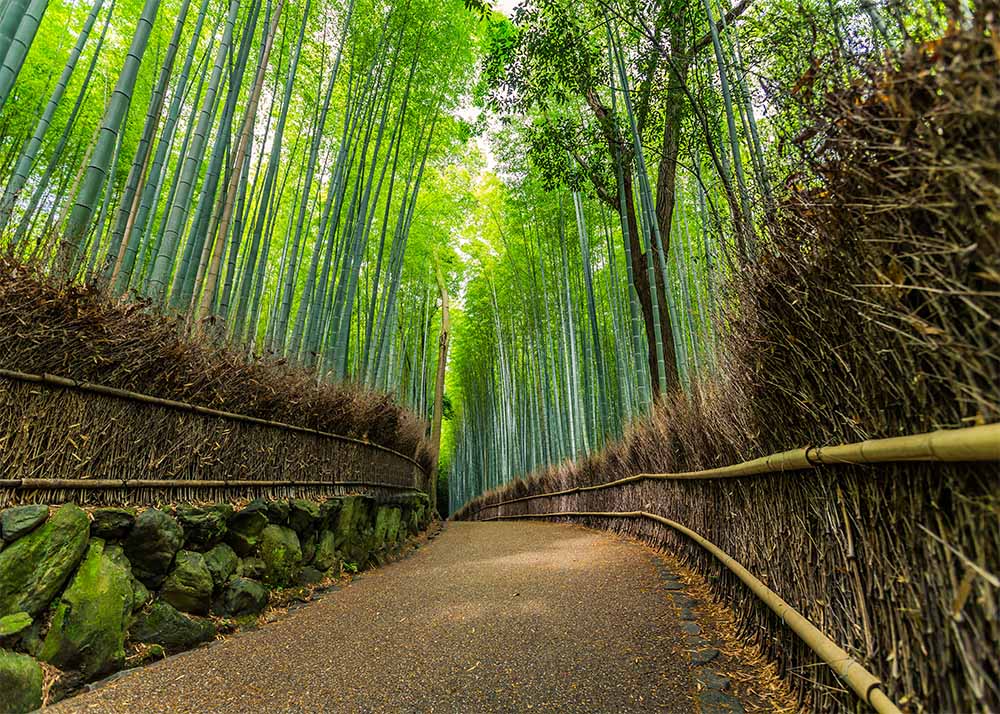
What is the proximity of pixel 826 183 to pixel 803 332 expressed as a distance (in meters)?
0.42

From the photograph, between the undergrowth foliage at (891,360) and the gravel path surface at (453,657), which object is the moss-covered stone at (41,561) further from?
the undergrowth foliage at (891,360)

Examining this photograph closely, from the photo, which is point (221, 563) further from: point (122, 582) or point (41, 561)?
point (41, 561)

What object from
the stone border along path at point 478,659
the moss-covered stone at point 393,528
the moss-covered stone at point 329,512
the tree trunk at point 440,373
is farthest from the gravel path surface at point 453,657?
the tree trunk at point 440,373

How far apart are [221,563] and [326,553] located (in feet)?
4.27

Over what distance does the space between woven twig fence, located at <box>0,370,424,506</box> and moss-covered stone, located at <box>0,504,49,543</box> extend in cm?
7

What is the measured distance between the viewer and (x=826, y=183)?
1.11 meters

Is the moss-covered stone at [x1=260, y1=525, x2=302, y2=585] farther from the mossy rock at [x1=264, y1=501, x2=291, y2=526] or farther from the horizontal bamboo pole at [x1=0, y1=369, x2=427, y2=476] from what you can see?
the horizontal bamboo pole at [x1=0, y1=369, x2=427, y2=476]

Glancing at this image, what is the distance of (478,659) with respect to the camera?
6.86ft

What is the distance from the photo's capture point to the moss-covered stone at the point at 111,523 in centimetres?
211

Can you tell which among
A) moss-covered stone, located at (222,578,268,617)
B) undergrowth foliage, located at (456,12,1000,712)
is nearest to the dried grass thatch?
moss-covered stone, located at (222,578,268,617)

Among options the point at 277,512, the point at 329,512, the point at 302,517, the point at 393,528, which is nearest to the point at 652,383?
the point at 393,528

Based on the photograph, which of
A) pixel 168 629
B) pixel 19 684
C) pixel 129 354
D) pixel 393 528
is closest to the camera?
pixel 19 684

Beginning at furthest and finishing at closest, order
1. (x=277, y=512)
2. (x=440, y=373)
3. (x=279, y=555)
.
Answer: (x=440, y=373), (x=277, y=512), (x=279, y=555)

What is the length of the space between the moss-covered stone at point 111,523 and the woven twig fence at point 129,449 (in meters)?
0.11
